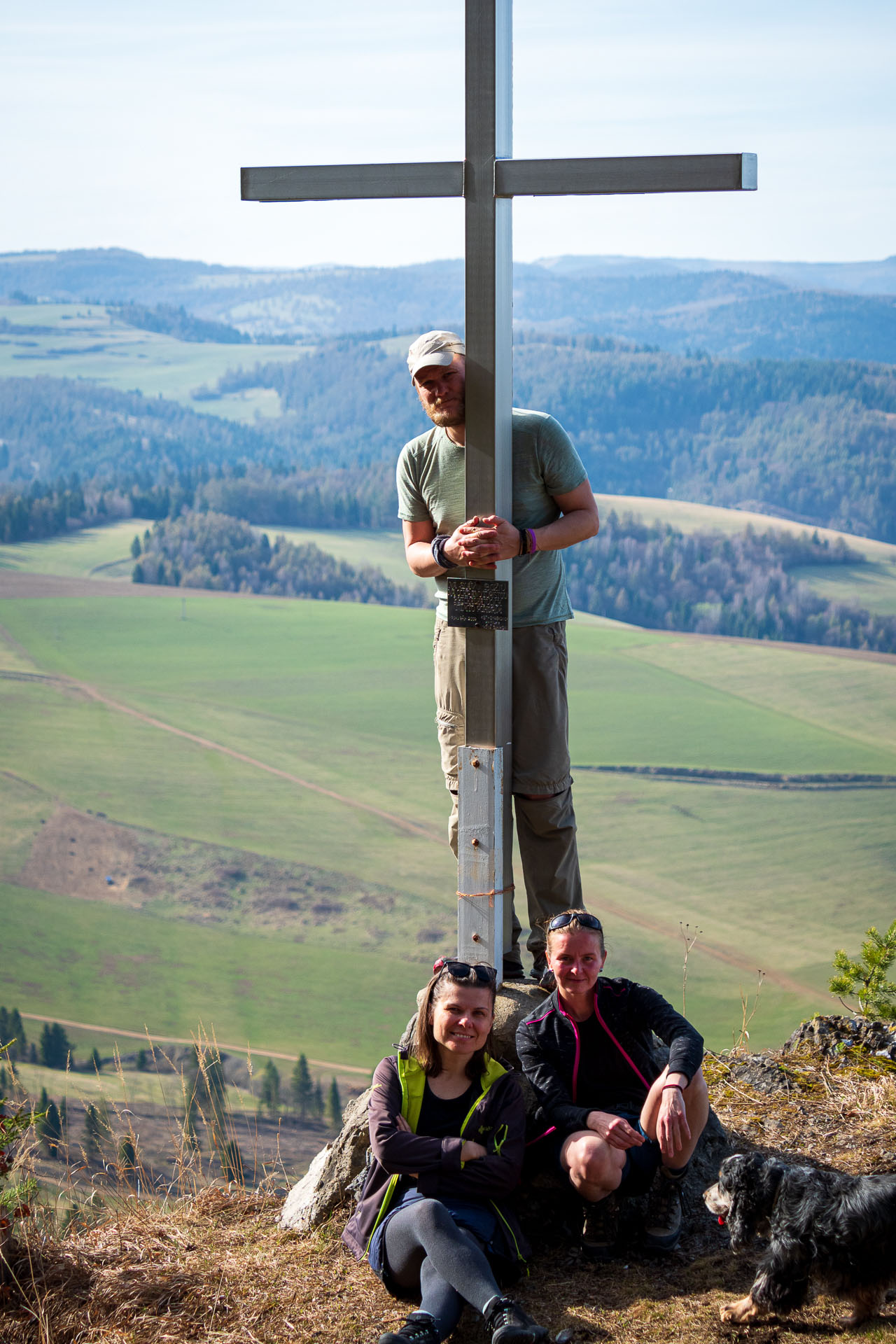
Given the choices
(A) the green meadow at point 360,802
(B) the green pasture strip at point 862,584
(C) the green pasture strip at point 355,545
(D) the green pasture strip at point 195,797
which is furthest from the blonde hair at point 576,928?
(C) the green pasture strip at point 355,545

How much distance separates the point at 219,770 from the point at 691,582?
2180cm

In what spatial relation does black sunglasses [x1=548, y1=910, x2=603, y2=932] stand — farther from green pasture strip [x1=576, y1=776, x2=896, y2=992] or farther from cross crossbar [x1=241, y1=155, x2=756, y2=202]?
green pasture strip [x1=576, y1=776, x2=896, y2=992]

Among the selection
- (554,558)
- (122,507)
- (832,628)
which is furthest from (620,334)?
(554,558)

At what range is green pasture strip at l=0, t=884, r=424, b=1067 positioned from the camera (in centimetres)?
3478

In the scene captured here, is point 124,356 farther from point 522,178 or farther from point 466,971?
point 466,971

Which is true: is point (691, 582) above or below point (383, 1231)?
below

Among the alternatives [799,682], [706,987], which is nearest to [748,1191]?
[706,987]

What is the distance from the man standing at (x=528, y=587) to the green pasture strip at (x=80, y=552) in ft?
179

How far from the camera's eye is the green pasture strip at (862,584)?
152 feet

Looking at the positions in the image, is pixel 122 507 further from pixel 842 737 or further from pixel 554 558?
pixel 554 558

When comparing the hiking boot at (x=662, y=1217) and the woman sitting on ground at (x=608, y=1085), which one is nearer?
the woman sitting on ground at (x=608, y=1085)

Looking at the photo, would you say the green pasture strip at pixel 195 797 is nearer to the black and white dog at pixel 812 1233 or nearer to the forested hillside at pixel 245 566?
the forested hillside at pixel 245 566

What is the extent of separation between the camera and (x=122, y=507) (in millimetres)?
56500

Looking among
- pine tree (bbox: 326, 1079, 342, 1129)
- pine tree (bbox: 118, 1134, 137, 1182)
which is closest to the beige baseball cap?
pine tree (bbox: 118, 1134, 137, 1182)
